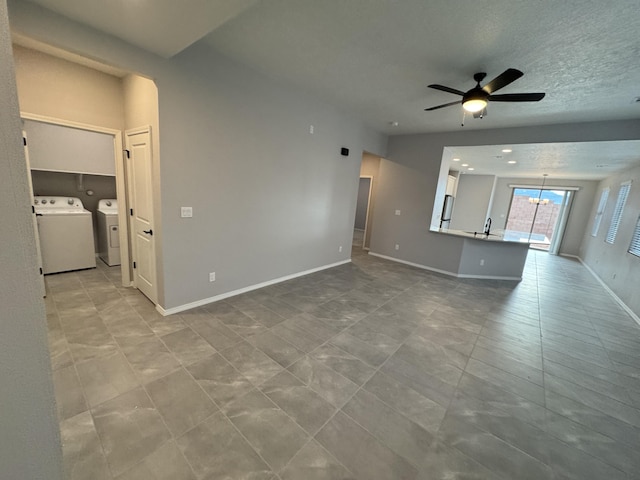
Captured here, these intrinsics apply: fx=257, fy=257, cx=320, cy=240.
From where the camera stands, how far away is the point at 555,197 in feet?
29.7

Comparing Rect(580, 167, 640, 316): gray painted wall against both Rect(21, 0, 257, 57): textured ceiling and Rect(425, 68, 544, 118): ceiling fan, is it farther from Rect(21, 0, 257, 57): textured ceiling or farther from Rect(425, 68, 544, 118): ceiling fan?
Rect(21, 0, 257, 57): textured ceiling

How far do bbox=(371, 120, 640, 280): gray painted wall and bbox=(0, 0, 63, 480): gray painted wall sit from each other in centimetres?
581

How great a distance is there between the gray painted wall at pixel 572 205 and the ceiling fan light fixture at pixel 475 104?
8.25 m

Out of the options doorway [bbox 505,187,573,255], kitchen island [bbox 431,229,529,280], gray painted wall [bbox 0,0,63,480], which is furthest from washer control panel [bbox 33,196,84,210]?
doorway [bbox 505,187,573,255]

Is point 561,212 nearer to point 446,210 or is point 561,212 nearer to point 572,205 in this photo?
point 572,205

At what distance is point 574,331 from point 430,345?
223 centimetres

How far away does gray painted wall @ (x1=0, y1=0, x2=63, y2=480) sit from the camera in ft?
2.27

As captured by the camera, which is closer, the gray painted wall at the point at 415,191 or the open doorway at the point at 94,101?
the open doorway at the point at 94,101

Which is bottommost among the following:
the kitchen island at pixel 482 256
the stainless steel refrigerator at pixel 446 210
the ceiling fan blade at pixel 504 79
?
the kitchen island at pixel 482 256

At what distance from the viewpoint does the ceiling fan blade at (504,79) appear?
85.7 inches

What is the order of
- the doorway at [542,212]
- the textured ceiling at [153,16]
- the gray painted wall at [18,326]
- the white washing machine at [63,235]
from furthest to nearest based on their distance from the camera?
the doorway at [542,212], the white washing machine at [63,235], the textured ceiling at [153,16], the gray painted wall at [18,326]

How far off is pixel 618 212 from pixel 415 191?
15.2ft

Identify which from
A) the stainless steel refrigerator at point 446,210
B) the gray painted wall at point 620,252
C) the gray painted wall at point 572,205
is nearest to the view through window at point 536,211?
the gray painted wall at point 572,205

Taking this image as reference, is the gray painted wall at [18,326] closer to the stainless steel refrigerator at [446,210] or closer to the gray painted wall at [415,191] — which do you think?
the gray painted wall at [415,191]
